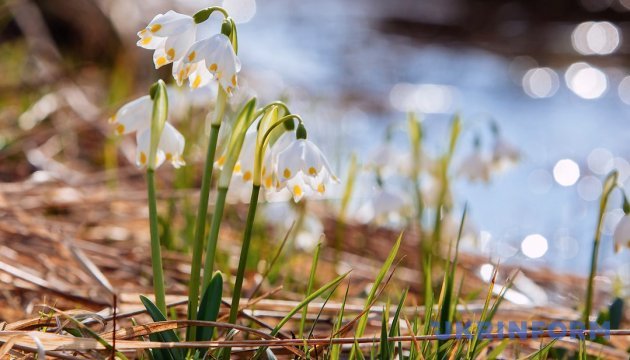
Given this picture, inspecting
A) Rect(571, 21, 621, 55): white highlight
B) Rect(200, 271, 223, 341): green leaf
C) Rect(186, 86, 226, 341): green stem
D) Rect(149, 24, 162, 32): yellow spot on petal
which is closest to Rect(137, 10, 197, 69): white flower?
Rect(149, 24, 162, 32): yellow spot on petal

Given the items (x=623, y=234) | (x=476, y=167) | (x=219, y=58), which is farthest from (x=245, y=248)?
(x=476, y=167)

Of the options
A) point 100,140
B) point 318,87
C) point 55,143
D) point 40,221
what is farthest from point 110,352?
point 318,87

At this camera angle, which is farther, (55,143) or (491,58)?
(491,58)

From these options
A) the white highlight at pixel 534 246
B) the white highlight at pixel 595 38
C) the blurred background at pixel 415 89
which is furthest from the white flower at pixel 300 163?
the white highlight at pixel 595 38

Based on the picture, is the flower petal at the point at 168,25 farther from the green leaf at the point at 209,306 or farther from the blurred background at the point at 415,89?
the blurred background at the point at 415,89

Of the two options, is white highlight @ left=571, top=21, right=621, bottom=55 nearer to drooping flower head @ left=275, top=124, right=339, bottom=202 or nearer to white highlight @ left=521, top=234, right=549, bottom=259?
white highlight @ left=521, top=234, right=549, bottom=259

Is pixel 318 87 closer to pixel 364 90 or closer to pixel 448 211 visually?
pixel 364 90
